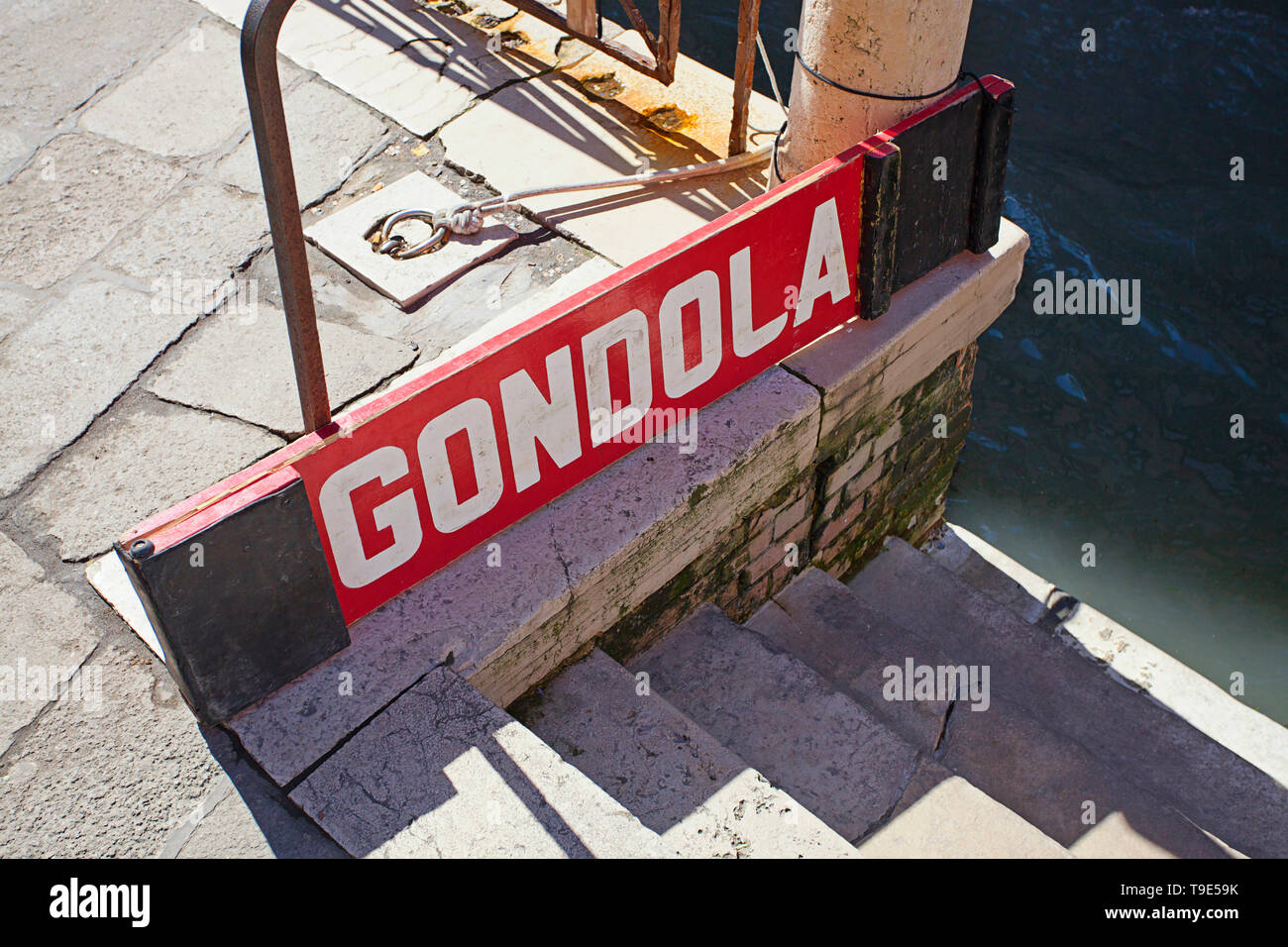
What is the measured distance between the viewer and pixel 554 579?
351cm

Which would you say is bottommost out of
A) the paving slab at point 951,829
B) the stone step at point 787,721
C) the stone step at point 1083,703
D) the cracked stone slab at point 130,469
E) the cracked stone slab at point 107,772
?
the stone step at point 1083,703

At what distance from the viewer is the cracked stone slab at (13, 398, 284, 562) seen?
3.87m

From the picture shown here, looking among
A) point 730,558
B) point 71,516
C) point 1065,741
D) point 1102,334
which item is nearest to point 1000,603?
point 1065,741

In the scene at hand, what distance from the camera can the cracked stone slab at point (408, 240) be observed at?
4.82m

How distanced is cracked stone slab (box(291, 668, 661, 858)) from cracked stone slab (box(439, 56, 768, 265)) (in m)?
2.40

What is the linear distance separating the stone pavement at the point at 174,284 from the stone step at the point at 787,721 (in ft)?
4.72

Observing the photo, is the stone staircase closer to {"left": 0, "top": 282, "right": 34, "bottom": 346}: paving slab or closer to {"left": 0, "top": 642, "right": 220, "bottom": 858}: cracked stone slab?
{"left": 0, "top": 642, "right": 220, "bottom": 858}: cracked stone slab

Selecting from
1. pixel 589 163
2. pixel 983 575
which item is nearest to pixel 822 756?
pixel 983 575

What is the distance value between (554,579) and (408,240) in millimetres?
2186

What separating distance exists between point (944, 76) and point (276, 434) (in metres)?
2.89

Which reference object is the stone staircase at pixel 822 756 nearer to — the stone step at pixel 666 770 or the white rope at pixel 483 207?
the stone step at pixel 666 770

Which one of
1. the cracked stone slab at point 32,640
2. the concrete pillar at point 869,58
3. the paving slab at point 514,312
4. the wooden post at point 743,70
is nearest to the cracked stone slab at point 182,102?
the paving slab at point 514,312

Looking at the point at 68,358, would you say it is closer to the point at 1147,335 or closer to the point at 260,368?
the point at 260,368

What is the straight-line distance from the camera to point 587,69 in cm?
597
